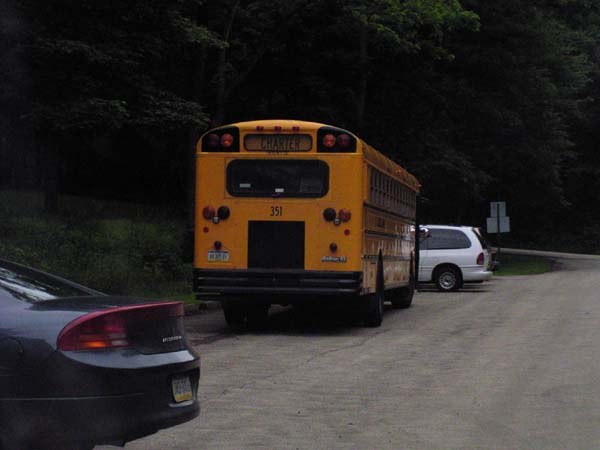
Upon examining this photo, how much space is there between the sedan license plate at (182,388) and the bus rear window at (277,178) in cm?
1013

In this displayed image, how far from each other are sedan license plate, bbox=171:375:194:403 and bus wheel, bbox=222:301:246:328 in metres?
10.9

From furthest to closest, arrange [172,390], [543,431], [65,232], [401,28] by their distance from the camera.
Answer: [401,28]
[65,232]
[543,431]
[172,390]

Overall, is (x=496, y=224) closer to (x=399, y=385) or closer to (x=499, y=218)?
(x=499, y=218)

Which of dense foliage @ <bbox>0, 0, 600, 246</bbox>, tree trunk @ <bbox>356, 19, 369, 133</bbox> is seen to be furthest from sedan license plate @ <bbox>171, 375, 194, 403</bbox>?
tree trunk @ <bbox>356, 19, 369, 133</bbox>

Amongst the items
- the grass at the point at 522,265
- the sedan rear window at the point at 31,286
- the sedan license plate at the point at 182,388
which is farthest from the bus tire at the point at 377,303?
the grass at the point at 522,265

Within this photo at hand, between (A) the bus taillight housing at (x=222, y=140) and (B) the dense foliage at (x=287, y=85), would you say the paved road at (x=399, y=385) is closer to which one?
(A) the bus taillight housing at (x=222, y=140)

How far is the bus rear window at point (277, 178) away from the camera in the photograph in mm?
17344

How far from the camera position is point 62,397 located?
651 centimetres

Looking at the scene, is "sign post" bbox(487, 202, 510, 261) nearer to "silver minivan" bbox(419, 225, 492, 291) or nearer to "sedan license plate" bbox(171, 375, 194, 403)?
"silver minivan" bbox(419, 225, 492, 291)

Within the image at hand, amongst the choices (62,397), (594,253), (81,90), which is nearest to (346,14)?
(81,90)

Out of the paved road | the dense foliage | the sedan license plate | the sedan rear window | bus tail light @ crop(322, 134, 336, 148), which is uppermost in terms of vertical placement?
the dense foliage

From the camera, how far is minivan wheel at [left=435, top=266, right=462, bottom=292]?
32.0 metres

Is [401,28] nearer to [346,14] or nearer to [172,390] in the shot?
[346,14]

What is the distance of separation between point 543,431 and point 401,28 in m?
28.8
